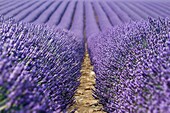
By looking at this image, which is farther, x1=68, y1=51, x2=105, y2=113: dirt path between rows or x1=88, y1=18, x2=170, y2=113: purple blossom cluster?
x1=68, y1=51, x2=105, y2=113: dirt path between rows

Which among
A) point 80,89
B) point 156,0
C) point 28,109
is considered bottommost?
point 80,89

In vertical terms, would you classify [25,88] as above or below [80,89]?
above

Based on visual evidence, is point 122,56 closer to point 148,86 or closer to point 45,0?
point 148,86

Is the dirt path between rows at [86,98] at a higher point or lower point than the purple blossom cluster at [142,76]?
lower

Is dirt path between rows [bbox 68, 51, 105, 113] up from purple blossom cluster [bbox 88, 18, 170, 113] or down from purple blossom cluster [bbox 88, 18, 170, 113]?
down

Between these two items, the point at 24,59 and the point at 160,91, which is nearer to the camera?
the point at 160,91

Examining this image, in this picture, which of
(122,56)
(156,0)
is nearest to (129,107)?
(122,56)

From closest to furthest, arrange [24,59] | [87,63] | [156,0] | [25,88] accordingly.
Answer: [25,88], [24,59], [87,63], [156,0]

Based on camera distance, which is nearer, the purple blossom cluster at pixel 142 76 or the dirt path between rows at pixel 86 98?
the purple blossom cluster at pixel 142 76

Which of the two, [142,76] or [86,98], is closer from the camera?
[142,76]

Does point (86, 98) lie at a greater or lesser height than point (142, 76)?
lesser

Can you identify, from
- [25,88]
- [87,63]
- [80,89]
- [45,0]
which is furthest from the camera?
[45,0]
